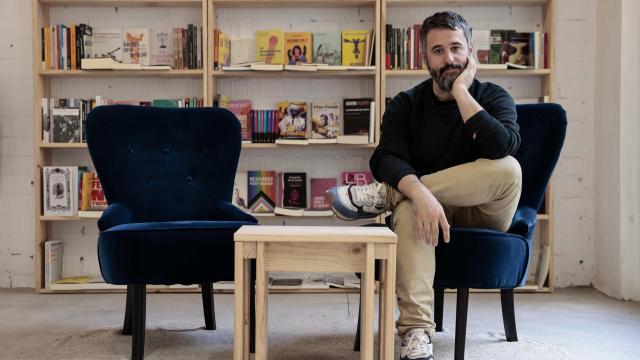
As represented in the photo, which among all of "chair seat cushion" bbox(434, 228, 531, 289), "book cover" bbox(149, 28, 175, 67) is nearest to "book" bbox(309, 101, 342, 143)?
"book cover" bbox(149, 28, 175, 67)

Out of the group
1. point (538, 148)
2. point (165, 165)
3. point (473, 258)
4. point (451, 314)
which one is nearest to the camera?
point (473, 258)

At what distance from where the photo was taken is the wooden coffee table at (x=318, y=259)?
6.07 feet

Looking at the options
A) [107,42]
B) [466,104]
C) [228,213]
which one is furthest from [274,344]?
[107,42]

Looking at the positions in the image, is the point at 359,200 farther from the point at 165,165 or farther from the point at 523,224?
the point at 165,165

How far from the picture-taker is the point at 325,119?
12.8 feet

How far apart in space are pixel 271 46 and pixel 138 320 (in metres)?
2.14

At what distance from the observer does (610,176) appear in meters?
3.69

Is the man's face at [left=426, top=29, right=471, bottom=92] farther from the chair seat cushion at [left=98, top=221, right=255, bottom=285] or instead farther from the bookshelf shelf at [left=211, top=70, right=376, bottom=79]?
the bookshelf shelf at [left=211, top=70, right=376, bottom=79]

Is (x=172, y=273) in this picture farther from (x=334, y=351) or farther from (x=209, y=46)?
(x=209, y=46)

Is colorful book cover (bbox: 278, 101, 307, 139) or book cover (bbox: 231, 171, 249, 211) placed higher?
colorful book cover (bbox: 278, 101, 307, 139)

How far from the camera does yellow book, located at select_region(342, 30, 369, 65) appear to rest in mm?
3840

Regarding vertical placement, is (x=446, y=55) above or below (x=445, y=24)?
below

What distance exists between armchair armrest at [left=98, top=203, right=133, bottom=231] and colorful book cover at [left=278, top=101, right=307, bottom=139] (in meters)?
1.43

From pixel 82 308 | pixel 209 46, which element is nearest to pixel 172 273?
pixel 82 308
